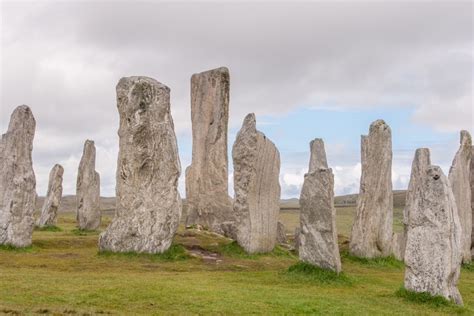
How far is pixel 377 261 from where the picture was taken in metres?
28.3

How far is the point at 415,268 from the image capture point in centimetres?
1812

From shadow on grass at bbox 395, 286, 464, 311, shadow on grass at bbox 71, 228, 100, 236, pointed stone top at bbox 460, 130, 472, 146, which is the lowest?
shadow on grass at bbox 395, 286, 464, 311

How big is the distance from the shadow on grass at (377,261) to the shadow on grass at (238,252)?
2.43 meters

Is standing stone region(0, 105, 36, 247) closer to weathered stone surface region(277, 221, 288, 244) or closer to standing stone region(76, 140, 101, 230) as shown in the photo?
standing stone region(76, 140, 101, 230)

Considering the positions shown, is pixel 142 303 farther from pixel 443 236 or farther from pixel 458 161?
pixel 458 161

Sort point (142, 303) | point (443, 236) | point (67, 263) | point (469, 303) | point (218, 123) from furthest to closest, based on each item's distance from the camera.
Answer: point (218, 123) → point (67, 263) → point (469, 303) → point (443, 236) → point (142, 303)

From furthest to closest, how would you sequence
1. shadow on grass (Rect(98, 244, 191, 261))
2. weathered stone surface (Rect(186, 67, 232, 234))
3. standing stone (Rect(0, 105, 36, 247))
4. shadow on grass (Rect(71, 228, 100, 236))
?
weathered stone surface (Rect(186, 67, 232, 234))
shadow on grass (Rect(71, 228, 100, 236))
standing stone (Rect(0, 105, 36, 247))
shadow on grass (Rect(98, 244, 191, 261))

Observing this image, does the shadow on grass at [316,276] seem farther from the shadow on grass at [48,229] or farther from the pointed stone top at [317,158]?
the shadow on grass at [48,229]

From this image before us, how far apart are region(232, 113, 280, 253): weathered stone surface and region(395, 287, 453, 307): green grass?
10349mm

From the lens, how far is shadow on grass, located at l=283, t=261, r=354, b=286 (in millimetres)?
20844

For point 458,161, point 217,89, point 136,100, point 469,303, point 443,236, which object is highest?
point 217,89

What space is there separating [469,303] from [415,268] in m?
3.08

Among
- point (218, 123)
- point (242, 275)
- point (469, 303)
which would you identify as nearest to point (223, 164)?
point (218, 123)

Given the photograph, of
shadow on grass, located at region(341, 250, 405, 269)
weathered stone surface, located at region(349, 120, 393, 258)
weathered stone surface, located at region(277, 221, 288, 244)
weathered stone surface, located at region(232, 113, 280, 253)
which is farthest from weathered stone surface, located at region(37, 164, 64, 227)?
weathered stone surface, located at region(349, 120, 393, 258)
